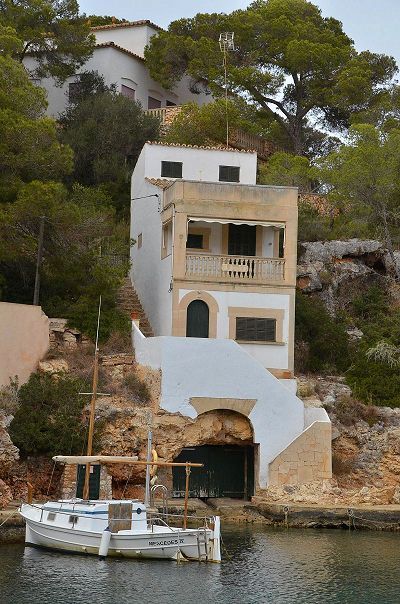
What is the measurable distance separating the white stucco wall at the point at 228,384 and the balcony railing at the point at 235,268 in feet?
10.5

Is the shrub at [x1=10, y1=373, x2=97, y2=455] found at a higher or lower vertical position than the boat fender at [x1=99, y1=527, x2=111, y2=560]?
higher

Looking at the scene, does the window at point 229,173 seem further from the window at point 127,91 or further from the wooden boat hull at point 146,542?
the wooden boat hull at point 146,542

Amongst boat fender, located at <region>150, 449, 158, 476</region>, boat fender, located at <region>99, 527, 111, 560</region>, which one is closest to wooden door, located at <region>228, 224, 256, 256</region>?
boat fender, located at <region>150, 449, 158, 476</region>

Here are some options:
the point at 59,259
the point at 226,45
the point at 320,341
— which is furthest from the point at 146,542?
the point at 226,45

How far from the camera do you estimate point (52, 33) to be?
→ 59.0 metres

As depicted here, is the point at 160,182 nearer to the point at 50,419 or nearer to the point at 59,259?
the point at 59,259

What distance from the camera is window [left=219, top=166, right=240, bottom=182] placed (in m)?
45.9

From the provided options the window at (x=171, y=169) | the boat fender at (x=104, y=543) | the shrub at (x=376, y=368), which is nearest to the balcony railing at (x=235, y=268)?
the shrub at (x=376, y=368)

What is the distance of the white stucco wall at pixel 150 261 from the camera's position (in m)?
40.4

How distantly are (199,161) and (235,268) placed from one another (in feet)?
25.2

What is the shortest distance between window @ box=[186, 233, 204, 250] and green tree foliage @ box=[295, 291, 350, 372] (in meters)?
4.57

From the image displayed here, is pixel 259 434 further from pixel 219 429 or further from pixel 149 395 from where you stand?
pixel 149 395

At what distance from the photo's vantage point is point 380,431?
125 ft

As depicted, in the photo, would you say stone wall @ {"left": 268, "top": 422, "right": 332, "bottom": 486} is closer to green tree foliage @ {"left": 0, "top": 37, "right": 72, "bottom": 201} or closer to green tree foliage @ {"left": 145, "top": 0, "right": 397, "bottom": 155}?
green tree foliage @ {"left": 0, "top": 37, "right": 72, "bottom": 201}
